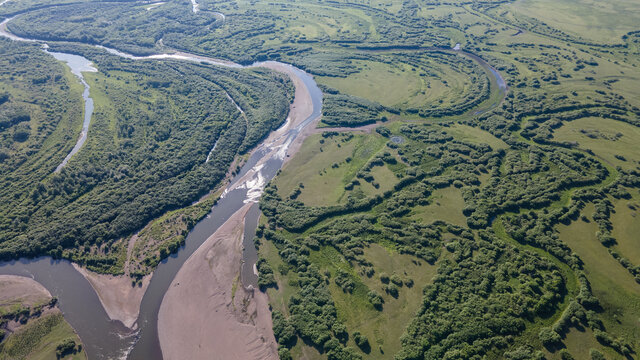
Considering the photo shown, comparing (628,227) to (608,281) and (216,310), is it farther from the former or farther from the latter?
(216,310)

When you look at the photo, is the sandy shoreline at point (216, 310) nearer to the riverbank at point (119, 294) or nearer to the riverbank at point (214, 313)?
the riverbank at point (214, 313)

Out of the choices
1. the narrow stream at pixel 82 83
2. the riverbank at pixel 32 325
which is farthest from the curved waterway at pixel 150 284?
the narrow stream at pixel 82 83

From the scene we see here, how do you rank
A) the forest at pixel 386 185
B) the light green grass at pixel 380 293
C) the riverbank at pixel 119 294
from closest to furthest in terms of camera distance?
the light green grass at pixel 380 293, the forest at pixel 386 185, the riverbank at pixel 119 294

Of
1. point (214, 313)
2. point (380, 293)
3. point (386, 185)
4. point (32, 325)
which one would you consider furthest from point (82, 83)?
point (380, 293)

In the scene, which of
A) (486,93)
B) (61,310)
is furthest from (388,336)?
(486,93)

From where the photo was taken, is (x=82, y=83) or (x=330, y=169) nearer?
(x=330, y=169)

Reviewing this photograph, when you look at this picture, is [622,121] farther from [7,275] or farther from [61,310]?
[7,275]

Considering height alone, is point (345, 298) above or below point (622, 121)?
below
